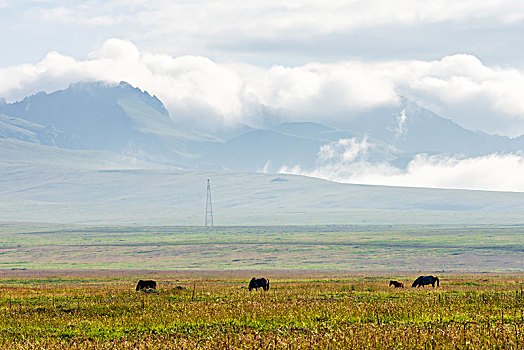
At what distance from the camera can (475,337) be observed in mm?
16875

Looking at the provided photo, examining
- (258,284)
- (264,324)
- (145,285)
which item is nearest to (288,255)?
(258,284)

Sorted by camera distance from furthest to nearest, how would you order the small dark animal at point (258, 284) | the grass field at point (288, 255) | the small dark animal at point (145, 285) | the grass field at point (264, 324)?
the grass field at point (288, 255), the small dark animal at point (258, 284), the small dark animal at point (145, 285), the grass field at point (264, 324)

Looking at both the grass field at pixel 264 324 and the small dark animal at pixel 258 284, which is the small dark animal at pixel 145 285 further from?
the grass field at pixel 264 324

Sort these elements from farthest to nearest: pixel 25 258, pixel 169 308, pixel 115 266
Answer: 1. pixel 25 258
2. pixel 115 266
3. pixel 169 308

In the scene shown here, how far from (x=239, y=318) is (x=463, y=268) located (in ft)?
366

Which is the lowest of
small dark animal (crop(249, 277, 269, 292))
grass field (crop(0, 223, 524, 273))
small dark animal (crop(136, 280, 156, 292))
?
grass field (crop(0, 223, 524, 273))

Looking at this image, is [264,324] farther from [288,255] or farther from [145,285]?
[288,255]

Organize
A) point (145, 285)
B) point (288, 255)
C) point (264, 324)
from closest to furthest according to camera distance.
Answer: point (264, 324)
point (145, 285)
point (288, 255)

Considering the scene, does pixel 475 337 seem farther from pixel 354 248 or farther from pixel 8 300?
pixel 354 248

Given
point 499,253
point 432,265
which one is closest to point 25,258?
point 432,265

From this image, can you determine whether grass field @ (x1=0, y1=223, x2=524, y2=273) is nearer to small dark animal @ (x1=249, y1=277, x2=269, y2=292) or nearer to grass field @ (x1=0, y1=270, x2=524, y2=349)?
small dark animal @ (x1=249, y1=277, x2=269, y2=292)

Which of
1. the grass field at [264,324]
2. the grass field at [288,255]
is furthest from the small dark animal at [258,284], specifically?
the grass field at [288,255]

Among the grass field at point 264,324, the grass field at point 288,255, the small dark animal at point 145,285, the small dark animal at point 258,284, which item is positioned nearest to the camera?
the grass field at point 264,324

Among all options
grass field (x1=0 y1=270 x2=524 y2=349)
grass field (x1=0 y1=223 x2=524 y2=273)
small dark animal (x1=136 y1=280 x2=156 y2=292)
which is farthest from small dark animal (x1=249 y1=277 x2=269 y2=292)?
grass field (x1=0 y1=223 x2=524 y2=273)
